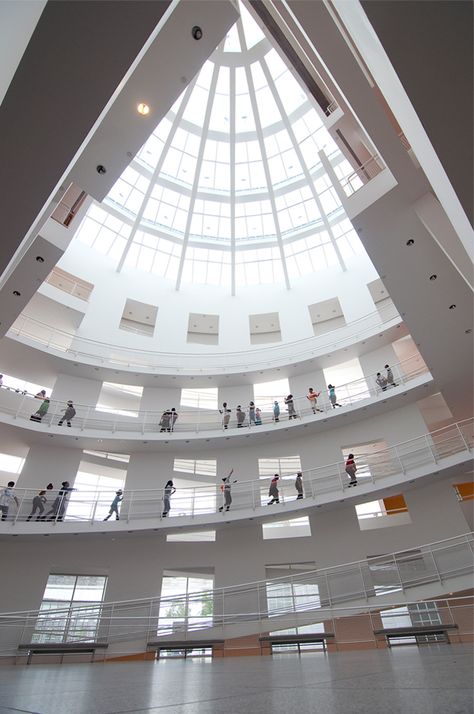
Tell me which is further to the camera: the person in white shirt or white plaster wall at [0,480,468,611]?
white plaster wall at [0,480,468,611]

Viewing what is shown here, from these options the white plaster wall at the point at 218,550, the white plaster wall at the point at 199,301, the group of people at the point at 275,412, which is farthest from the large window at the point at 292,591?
the white plaster wall at the point at 199,301

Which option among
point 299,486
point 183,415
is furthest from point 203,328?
point 299,486

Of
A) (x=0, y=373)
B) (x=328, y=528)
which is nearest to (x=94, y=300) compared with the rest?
(x=0, y=373)

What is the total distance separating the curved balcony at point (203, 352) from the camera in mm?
19578

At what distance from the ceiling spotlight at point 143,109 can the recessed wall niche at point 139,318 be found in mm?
14076

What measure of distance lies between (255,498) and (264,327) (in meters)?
11.0

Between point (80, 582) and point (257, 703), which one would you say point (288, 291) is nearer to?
point (80, 582)

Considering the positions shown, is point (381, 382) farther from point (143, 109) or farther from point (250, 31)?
point (250, 31)

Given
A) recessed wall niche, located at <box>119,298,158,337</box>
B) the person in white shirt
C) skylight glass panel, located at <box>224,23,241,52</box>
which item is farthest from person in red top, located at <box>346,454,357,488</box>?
skylight glass panel, located at <box>224,23,241,52</box>

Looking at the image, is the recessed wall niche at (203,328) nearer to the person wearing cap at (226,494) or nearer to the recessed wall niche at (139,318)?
the recessed wall niche at (139,318)

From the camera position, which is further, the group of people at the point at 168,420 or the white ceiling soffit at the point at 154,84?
the group of people at the point at 168,420

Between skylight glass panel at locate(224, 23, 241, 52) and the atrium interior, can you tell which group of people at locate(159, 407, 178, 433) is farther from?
skylight glass panel at locate(224, 23, 241, 52)

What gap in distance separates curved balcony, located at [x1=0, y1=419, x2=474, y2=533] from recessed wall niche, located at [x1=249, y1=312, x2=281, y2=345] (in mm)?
9042

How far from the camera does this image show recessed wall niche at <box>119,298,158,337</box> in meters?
23.1
